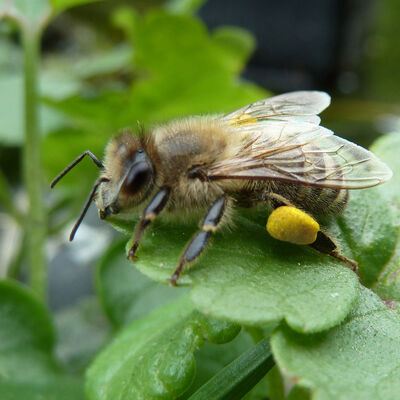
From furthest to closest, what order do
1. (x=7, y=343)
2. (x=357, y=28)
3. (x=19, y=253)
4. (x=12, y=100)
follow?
1. (x=357, y=28)
2. (x=12, y=100)
3. (x=19, y=253)
4. (x=7, y=343)

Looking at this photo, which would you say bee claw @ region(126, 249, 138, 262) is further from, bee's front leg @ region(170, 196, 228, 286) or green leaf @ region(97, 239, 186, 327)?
green leaf @ region(97, 239, 186, 327)

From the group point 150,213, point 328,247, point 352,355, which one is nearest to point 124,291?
point 150,213

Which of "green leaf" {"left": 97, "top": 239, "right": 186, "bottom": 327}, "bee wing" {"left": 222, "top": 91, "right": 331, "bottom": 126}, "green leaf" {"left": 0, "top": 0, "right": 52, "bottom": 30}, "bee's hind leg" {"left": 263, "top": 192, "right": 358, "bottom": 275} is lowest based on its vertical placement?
"green leaf" {"left": 97, "top": 239, "right": 186, "bottom": 327}

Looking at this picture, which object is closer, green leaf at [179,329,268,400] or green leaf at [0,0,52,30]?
green leaf at [179,329,268,400]

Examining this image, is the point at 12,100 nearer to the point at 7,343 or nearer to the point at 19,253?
the point at 19,253

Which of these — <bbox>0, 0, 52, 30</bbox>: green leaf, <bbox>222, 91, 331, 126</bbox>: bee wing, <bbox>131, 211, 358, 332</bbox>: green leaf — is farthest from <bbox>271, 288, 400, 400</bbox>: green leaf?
<bbox>0, 0, 52, 30</bbox>: green leaf

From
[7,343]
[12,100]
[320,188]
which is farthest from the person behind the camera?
[12,100]

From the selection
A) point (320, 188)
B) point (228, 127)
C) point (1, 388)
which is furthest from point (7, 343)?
point (320, 188)
